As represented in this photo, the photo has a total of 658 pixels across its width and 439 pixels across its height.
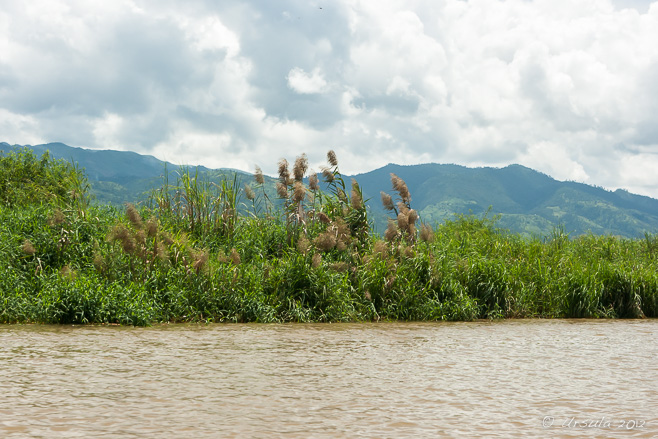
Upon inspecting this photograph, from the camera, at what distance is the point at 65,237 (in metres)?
9.60

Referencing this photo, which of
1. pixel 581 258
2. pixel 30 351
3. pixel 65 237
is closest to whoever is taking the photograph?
pixel 30 351

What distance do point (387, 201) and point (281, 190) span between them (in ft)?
6.27

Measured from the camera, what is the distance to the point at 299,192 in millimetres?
10047

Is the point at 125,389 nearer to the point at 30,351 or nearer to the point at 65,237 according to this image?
the point at 30,351

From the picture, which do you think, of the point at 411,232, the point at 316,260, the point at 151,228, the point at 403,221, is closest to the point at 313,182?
the point at 403,221

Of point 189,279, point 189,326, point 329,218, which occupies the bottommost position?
point 189,326

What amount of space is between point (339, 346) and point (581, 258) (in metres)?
8.13

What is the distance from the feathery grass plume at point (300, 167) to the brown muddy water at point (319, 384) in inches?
163

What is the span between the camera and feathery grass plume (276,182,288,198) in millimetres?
10609

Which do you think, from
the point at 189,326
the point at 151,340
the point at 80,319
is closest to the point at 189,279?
the point at 189,326

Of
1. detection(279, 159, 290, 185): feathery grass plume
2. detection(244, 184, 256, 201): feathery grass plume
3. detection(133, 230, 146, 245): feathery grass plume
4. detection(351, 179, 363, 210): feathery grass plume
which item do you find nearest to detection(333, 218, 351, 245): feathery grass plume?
detection(351, 179, 363, 210): feathery grass plume

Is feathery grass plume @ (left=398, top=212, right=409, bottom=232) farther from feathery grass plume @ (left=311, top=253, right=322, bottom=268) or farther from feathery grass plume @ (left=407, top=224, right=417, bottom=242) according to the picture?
feathery grass plume @ (left=311, top=253, right=322, bottom=268)

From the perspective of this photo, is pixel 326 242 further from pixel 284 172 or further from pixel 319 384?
pixel 319 384

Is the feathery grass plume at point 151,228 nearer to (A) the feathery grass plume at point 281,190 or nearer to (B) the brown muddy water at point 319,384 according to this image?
(B) the brown muddy water at point 319,384
